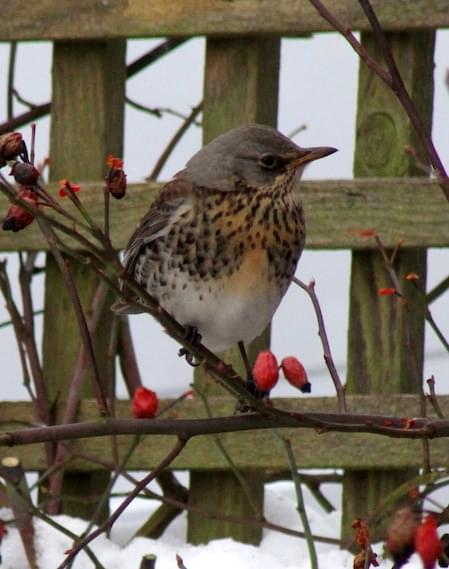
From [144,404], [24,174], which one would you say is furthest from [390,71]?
[144,404]

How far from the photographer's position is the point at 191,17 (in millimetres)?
3488

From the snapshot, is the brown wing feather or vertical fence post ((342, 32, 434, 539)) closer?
the brown wing feather

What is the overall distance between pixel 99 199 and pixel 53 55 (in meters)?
0.46

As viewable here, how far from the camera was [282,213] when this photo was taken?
2764mm

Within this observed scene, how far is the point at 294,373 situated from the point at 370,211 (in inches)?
58.9

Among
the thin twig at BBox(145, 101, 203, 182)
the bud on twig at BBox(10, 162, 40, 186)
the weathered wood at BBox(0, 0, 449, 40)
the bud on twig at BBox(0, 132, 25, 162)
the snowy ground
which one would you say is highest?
the weathered wood at BBox(0, 0, 449, 40)

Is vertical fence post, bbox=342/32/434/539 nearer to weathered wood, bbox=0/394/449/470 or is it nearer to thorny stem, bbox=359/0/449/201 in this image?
weathered wood, bbox=0/394/449/470

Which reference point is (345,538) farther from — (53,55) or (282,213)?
(53,55)

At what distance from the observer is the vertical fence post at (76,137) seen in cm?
359

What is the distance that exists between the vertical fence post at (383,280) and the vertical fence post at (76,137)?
678 mm

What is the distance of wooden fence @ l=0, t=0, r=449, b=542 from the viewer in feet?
11.3

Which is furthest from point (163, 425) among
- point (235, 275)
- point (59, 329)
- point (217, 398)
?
point (59, 329)

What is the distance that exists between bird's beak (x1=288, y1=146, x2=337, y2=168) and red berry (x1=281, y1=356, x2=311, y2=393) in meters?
0.57

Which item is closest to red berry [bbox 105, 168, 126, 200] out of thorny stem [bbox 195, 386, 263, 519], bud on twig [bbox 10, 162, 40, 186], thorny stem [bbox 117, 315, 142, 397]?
bud on twig [bbox 10, 162, 40, 186]
